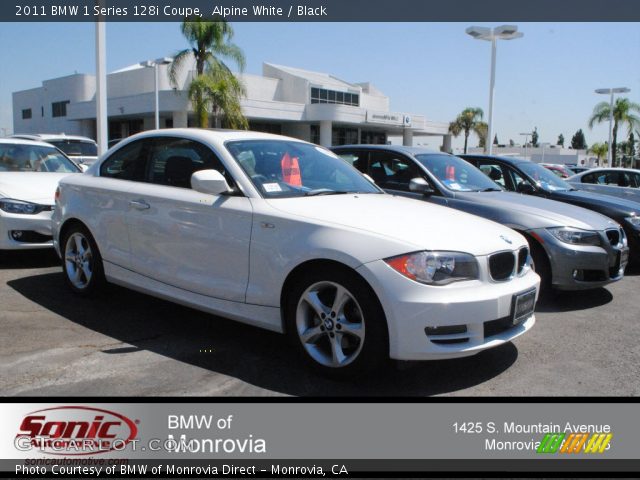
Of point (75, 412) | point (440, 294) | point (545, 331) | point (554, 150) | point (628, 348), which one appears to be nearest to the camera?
point (75, 412)

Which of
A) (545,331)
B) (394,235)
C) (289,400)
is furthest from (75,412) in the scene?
(545,331)

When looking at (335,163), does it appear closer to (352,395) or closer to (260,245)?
(260,245)

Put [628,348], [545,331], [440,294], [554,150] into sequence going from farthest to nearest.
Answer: [554,150] < [545,331] < [628,348] < [440,294]

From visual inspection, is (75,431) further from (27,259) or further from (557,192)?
(557,192)

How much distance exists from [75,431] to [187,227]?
1.93 meters

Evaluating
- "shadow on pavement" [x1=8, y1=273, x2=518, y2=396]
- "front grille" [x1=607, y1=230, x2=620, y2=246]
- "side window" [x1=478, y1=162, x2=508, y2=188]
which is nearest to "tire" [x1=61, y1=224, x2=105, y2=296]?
"shadow on pavement" [x1=8, y1=273, x2=518, y2=396]

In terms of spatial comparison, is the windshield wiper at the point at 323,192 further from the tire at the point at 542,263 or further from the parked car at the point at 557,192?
the parked car at the point at 557,192

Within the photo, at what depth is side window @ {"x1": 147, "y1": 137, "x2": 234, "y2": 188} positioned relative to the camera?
459cm

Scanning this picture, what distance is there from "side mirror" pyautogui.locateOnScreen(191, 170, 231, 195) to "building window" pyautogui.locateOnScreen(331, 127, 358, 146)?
155ft

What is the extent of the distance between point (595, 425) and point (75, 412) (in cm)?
256

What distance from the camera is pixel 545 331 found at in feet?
16.6

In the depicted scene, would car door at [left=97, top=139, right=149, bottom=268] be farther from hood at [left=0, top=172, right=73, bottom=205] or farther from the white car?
hood at [left=0, top=172, right=73, bottom=205]

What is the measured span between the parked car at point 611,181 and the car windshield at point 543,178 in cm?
265

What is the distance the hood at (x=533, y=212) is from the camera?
5934 millimetres
